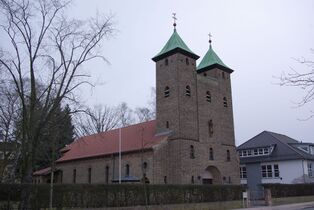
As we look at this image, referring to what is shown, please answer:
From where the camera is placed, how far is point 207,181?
135ft

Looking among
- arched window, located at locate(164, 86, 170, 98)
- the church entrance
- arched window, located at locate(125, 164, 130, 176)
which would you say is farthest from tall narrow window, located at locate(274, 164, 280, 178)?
arched window, located at locate(125, 164, 130, 176)

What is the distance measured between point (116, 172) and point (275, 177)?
21692 mm

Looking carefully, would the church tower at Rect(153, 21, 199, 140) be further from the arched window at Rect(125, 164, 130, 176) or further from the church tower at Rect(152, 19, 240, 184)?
the arched window at Rect(125, 164, 130, 176)

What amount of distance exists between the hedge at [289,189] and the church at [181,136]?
5.57m

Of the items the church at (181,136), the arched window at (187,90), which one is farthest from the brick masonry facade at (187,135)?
the arched window at (187,90)

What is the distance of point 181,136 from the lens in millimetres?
38375

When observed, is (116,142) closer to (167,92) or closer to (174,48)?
(167,92)

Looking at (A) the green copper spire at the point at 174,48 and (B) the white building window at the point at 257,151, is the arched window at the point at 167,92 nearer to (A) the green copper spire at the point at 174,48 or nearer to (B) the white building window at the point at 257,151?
(A) the green copper spire at the point at 174,48

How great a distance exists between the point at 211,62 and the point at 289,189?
1673 cm

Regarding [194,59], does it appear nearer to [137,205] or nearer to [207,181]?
[207,181]

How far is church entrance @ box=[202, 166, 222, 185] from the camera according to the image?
41.2m

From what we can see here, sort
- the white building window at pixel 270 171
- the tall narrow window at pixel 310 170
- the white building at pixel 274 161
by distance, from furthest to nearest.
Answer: the white building window at pixel 270 171 < the tall narrow window at pixel 310 170 < the white building at pixel 274 161

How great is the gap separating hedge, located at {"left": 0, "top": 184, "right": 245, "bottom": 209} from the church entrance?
Answer: 25.7 feet

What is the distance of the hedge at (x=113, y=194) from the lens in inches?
917
